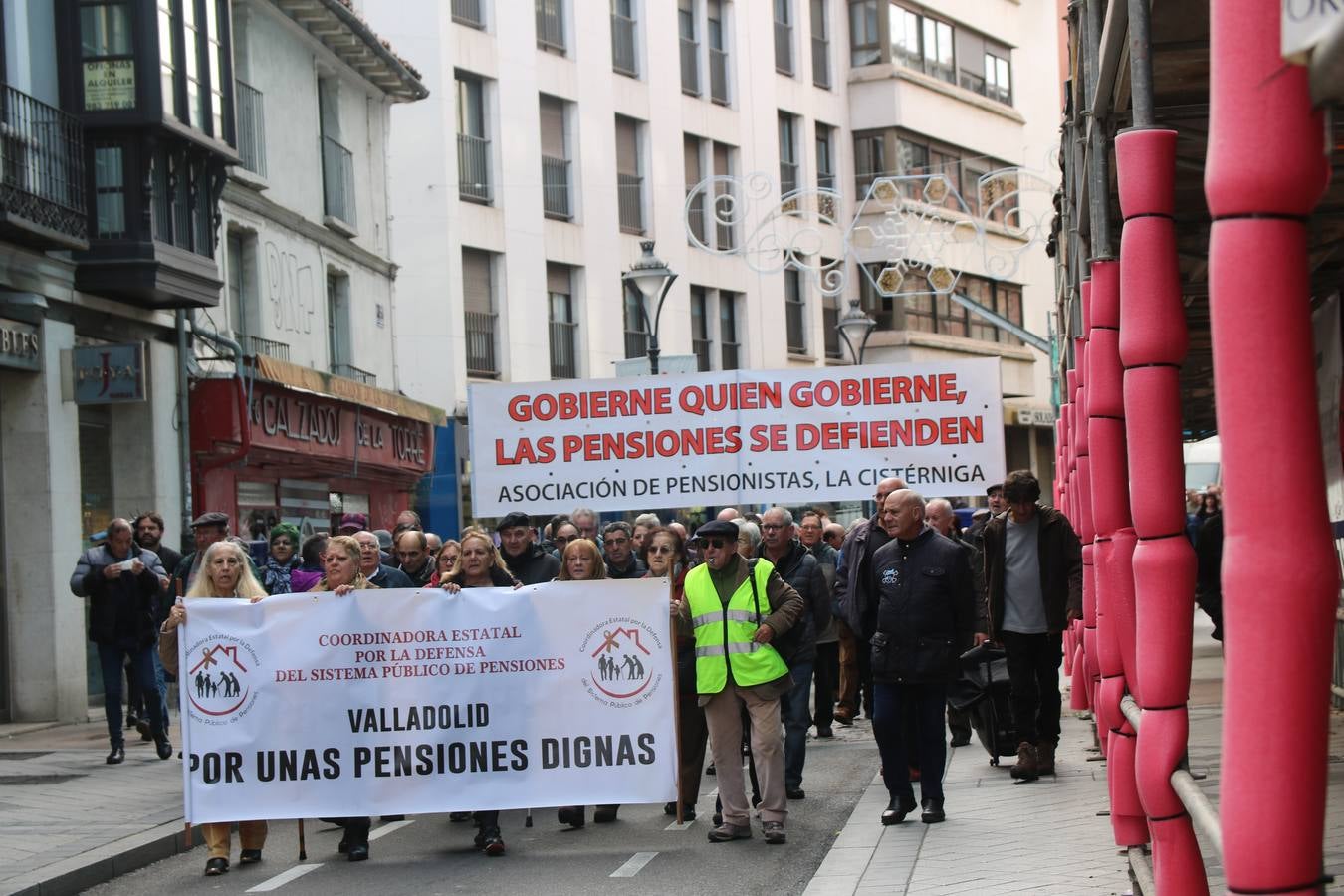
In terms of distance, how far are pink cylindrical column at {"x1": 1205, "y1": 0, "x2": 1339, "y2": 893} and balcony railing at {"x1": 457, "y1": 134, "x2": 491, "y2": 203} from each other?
1322 inches

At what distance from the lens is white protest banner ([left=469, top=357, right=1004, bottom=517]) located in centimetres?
1615

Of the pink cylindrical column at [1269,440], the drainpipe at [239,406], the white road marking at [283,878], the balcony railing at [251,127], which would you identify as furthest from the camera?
the balcony railing at [251,127]

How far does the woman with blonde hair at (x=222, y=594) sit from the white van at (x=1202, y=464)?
3599 centimetres

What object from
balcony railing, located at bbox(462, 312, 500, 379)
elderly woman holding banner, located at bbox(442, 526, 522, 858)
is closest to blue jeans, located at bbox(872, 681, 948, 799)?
elderly woman holding banner, located at bbox(442, 526, 522, 858)

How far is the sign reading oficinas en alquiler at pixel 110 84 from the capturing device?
19.8 meters

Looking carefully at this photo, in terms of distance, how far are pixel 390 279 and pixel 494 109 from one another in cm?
739

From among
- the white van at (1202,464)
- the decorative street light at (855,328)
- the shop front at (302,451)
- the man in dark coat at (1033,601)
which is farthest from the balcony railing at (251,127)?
the white van at (1202,464)

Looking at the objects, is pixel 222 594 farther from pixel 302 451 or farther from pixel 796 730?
pixel 302 451

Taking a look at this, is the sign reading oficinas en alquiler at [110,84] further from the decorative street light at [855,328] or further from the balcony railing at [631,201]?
the balcony railing at [631,201]

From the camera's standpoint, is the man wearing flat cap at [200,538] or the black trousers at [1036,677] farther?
the man wearing flat cap at [200,538]

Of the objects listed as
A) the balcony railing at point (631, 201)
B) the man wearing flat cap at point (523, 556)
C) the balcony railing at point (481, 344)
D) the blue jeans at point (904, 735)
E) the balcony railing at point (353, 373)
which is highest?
the balcony railing at point (631, 201)

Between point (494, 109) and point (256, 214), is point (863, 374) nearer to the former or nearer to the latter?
point (256, 214)

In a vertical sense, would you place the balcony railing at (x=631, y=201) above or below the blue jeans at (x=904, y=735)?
above

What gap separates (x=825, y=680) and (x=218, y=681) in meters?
6.43
